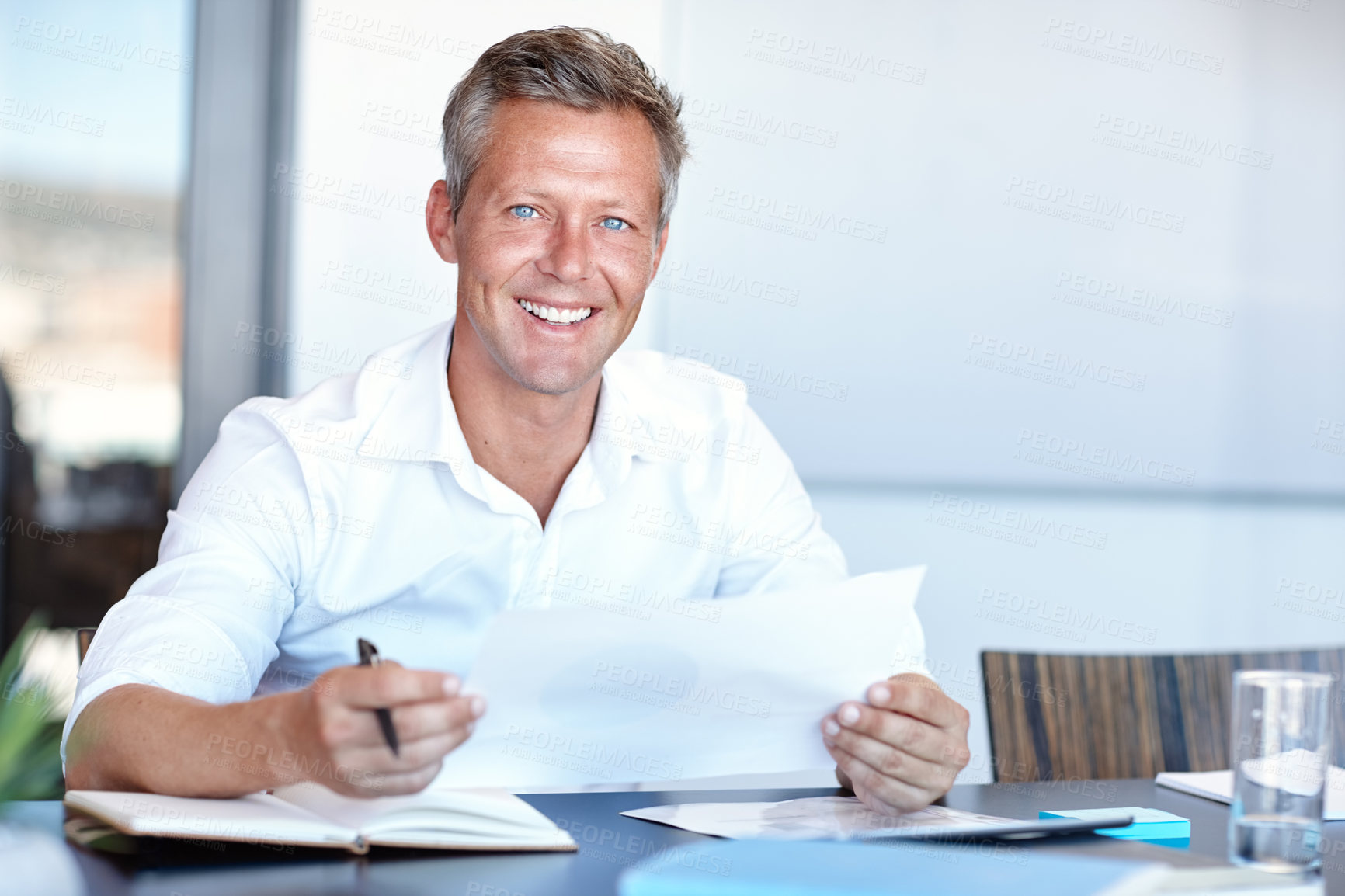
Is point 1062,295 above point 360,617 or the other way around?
above

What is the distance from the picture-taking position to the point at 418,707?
91cm

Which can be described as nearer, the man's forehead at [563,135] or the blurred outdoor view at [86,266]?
the man's forehead at [563,135]

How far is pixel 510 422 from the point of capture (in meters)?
1.67

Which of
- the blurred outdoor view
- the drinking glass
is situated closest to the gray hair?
the drinking glass

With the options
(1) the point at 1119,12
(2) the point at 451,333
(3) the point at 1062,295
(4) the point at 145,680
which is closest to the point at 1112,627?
(3) the point at 1062,295

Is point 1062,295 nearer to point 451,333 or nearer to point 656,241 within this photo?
point 656,241

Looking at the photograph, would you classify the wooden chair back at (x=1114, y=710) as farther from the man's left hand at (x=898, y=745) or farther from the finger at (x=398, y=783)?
the finger at (x=398, y=783)

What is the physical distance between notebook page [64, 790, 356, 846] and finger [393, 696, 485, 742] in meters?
0.09

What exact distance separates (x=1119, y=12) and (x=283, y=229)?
2060mm

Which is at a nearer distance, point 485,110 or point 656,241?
point 485,110

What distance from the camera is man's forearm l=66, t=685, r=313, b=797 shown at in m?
0.99

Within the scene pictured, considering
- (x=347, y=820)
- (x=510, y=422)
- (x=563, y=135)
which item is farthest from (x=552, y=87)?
(x=347, y=820)

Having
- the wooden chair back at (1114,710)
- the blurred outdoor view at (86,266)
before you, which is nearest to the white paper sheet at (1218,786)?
the wooden chair back at (1114,710)

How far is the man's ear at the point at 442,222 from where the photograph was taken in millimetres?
1771
